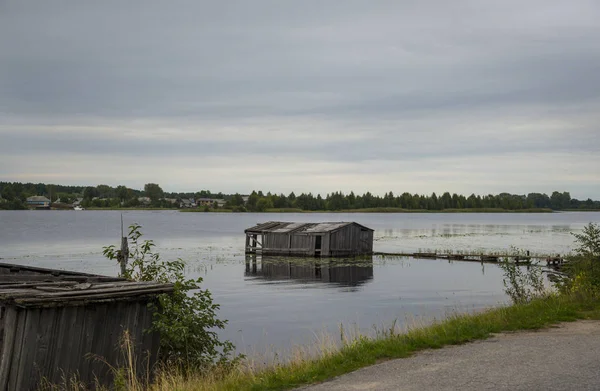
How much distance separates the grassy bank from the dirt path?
1.56 ft

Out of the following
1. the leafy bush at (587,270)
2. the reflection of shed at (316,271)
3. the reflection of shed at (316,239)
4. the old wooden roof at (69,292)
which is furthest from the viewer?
the reflection of shed at (316,239)

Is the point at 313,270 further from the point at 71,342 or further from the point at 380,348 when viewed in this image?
the point at 71,342

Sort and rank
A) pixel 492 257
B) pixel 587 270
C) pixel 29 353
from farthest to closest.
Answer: pixel 492 257 → pixel 587 270 → pixel 29 353

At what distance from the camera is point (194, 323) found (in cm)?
1417

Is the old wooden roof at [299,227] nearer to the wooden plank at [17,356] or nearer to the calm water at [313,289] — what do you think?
the calm water at [313,289]

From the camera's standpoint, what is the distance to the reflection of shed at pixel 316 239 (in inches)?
2249

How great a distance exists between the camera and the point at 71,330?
502 inches

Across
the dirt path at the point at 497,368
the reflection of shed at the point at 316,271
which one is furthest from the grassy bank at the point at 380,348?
the reflection of shed at the point at 316,271

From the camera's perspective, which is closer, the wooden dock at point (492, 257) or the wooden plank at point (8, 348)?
the wooden plank at point (8, 348)

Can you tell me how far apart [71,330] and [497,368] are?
874 cm

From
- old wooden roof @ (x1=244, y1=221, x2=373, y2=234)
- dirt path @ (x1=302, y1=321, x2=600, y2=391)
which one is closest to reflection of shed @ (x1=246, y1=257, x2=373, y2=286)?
old wooden roof @ (x1=244, y1=221, x2=373, y2=234)

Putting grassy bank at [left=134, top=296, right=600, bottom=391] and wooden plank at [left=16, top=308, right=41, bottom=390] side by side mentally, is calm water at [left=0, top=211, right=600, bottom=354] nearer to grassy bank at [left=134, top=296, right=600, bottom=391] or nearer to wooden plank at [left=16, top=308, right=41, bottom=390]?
grassy bank at [left=134, top=296, right=600, bottom=391]

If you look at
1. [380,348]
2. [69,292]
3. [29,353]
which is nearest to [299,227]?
[380,348]

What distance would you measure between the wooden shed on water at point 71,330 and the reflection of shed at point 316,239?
4261 centimetres
